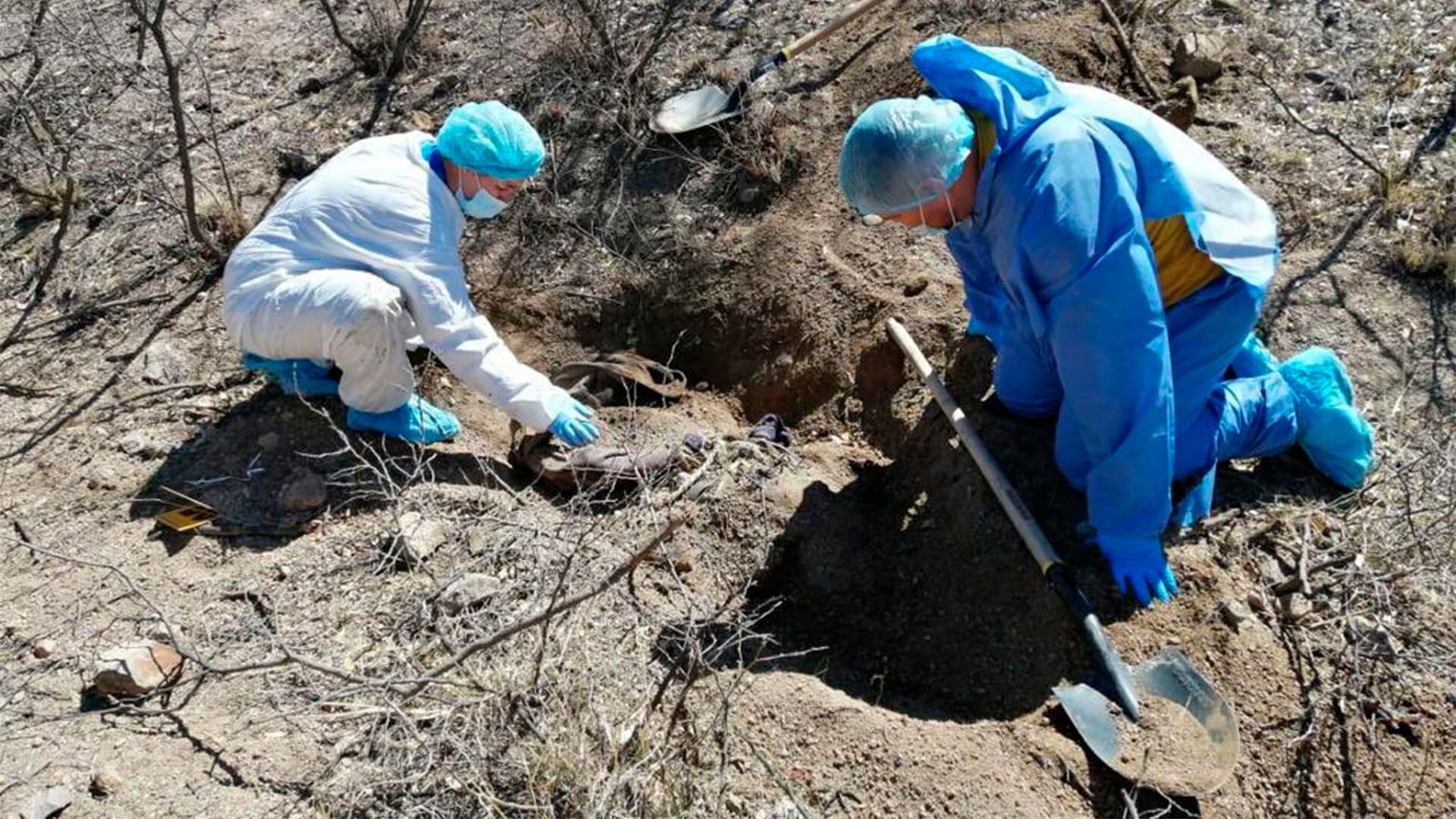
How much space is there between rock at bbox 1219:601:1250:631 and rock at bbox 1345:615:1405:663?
223 mm

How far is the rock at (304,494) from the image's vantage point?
2973mm

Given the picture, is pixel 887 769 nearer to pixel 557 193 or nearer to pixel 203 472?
pixel 203 472

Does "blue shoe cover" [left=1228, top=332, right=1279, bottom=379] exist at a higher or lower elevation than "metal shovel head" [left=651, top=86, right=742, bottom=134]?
lower

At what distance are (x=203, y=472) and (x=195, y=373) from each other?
544 millimetres

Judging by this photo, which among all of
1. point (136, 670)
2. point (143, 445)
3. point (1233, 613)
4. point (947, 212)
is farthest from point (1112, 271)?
point (143, 445)

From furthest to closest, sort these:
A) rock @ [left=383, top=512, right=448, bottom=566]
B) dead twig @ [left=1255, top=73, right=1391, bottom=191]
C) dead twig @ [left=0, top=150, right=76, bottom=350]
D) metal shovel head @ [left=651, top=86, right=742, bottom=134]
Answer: metal shovel head @ [left=651, top=86, right=742, bottom=134]
dead twig @ [left=0, top=150, right=76, bottom=350]
dead twig @ [left=1255, top=73, right=1391, bottom=191]
rock @ [left=383, top=512, right=448, bottom=566]

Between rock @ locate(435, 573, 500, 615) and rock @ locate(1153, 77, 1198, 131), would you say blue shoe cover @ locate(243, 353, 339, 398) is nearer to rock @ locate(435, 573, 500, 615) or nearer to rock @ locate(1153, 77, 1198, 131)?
rock @ locate(435, 573, 500, 615)

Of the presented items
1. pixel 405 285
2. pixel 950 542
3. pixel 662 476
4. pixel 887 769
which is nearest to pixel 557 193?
pixel 405 285

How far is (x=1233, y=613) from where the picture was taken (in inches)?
98.6

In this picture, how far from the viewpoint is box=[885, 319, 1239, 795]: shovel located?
7.40 ft

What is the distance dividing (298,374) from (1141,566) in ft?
8.05

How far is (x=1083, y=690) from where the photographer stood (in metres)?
2.34

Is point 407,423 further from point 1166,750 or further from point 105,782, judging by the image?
point 1166,750

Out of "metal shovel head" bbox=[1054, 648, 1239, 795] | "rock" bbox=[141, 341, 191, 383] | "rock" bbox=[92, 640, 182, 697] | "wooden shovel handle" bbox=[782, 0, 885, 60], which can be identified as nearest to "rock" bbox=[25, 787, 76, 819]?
"rock" bbox=[92, 640, 182, 697]
